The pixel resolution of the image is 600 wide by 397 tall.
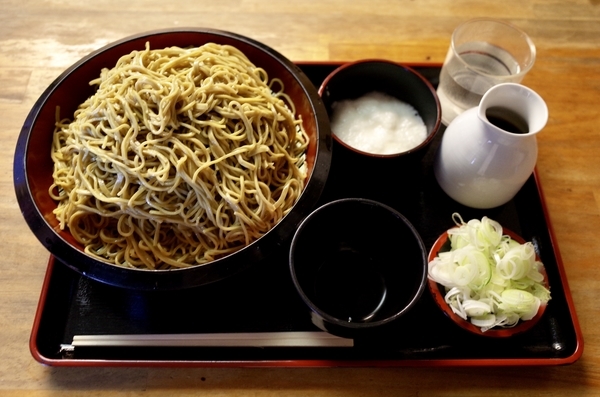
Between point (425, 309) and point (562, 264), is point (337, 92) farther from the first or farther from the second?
point (562, 264)

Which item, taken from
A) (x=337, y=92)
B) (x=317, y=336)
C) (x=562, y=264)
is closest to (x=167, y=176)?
(x=317, y=336)

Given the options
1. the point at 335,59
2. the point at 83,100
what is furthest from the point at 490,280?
the point at 83,100

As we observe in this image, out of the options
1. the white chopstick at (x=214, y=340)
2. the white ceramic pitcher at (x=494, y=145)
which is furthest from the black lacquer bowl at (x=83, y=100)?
the white ceramic pitcher at (x=494, y=145)

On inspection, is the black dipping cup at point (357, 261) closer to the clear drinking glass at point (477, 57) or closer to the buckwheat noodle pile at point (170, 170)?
the buckwheat noodle pile at point (170, 170)

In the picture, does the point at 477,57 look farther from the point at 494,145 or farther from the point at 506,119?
the point at 494,145

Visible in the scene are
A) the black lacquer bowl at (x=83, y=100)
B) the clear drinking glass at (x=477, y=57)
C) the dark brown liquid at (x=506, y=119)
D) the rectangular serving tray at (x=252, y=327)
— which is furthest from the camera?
the clear drinking glass at (x=477, y=57)

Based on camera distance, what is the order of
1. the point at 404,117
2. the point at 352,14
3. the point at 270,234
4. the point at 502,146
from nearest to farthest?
the point at 270,234, the point at 502,146, the point at 404,117, the point at 352,14
